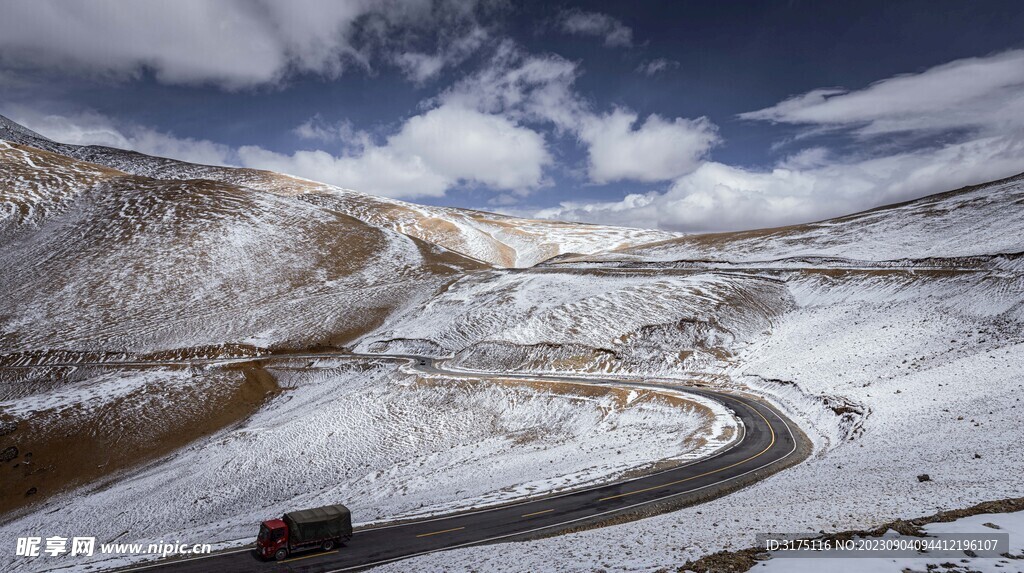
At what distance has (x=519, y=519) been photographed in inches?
846

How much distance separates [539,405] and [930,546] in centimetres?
3314

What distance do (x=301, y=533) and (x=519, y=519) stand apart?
9422 mm

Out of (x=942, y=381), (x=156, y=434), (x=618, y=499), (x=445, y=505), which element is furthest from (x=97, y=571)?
(x=942, y=381)

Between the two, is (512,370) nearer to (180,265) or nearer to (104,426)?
(104,426)

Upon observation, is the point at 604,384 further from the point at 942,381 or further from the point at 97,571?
the point at 97,571

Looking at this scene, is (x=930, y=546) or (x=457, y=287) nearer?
(x=930, y=546)

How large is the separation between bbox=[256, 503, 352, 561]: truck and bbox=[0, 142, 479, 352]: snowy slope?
52458 mm

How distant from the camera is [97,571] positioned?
20.0 m

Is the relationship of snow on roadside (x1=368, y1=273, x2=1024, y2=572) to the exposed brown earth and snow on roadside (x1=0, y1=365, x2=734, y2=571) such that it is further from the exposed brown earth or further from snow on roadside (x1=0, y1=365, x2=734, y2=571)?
the exposed brown earth

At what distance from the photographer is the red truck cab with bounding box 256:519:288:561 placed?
19000 millimetres

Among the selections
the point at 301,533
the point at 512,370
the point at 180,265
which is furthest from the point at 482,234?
the point at 301,533

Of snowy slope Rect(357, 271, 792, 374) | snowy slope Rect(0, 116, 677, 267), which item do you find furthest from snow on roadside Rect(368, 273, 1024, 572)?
snowy slope Rect(0, 116, 677, 267)

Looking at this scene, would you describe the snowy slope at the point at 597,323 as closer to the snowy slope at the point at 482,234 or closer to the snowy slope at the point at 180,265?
the snowy slope at the point at 180,265

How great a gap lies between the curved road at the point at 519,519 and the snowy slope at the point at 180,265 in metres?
52.1
